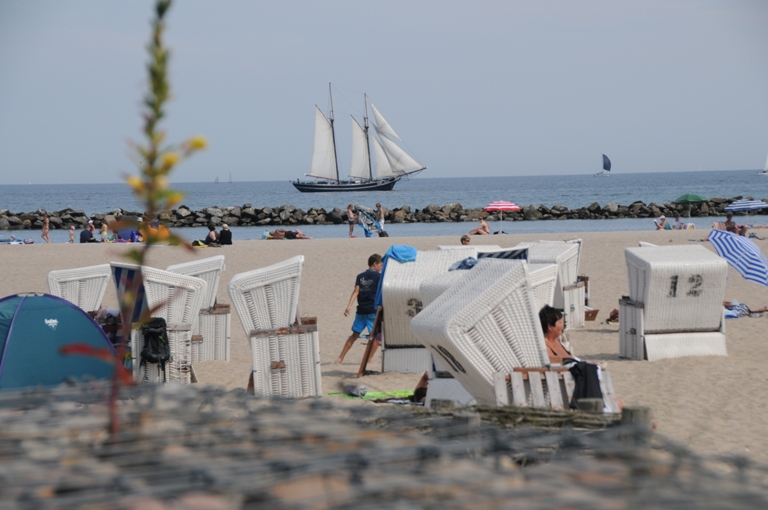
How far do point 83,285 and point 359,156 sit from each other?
68562 mm

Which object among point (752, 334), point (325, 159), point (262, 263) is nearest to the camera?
point (752, 334)

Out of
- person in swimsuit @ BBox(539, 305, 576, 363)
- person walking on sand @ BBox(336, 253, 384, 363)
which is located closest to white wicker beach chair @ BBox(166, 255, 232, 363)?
person walking on sand @ BBox(336, 253, 384, 363)

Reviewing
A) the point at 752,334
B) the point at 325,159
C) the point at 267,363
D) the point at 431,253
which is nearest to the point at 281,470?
the point at 267,363

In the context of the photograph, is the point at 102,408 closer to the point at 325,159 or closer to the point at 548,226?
the point at 548,226

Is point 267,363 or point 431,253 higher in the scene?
point 431,253

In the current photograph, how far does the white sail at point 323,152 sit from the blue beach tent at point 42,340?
6661cm

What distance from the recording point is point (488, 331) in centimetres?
533

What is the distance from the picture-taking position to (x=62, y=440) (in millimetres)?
2254

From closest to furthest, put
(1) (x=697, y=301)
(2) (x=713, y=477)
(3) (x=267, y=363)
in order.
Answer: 1. (2) (x=713, y=477)
2. (3) (x=267, y=363)
3. (1) (x=697, y=301)

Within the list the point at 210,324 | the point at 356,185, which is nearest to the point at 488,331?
the point at 210,324

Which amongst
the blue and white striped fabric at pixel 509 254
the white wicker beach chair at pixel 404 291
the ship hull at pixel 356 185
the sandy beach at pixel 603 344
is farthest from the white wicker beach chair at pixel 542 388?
the ship hull at pixel 356 185

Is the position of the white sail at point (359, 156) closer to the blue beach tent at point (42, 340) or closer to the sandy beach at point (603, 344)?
the sandy beach at point (603, 344)

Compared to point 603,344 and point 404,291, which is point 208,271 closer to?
point 404,291

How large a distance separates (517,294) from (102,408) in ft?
11.7
